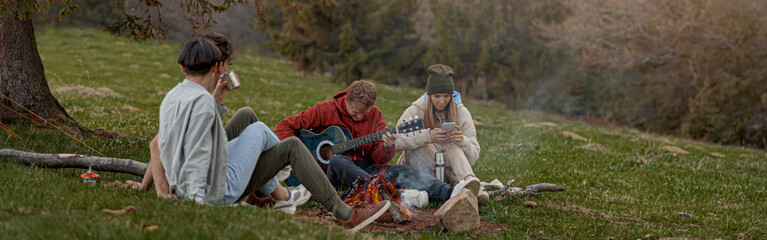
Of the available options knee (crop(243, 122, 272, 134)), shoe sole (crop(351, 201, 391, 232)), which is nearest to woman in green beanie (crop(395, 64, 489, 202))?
shoe sole (crop(351, 201, 391, 232))

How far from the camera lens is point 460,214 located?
15.9 ft

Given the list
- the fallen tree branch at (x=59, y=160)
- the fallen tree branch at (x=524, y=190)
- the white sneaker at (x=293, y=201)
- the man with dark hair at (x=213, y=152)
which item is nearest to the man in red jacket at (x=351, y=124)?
the white sneaker at (x=293, y=201)

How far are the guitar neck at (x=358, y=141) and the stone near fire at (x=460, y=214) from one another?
1.40 metres

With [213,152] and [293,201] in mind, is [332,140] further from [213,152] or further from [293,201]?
[213,152]

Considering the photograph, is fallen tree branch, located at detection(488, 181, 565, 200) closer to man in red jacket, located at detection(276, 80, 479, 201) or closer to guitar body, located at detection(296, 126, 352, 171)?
man in red jacket, located at detection(276, 80, 479, 201)

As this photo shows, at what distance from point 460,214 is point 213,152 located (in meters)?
1.94

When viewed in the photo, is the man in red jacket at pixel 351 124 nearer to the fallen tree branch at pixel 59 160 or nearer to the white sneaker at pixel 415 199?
the white sneaker at pixel 415 199

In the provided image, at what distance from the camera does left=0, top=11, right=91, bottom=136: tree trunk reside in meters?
7.20

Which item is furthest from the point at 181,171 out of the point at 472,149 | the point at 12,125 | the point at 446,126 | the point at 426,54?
the point at 426,54

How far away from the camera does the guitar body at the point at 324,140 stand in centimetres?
631

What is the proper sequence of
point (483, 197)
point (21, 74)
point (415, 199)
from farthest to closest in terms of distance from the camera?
1. point (21, 74)
2. point (483, 197)
3. point (415, 199)

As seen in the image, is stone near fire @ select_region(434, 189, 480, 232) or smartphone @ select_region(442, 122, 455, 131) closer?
stone near fire @ select_region(434, 189, 480, 232)

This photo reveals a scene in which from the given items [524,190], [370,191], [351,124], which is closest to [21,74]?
[351,124]

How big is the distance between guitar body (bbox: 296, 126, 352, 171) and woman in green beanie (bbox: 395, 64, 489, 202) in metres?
0.59
